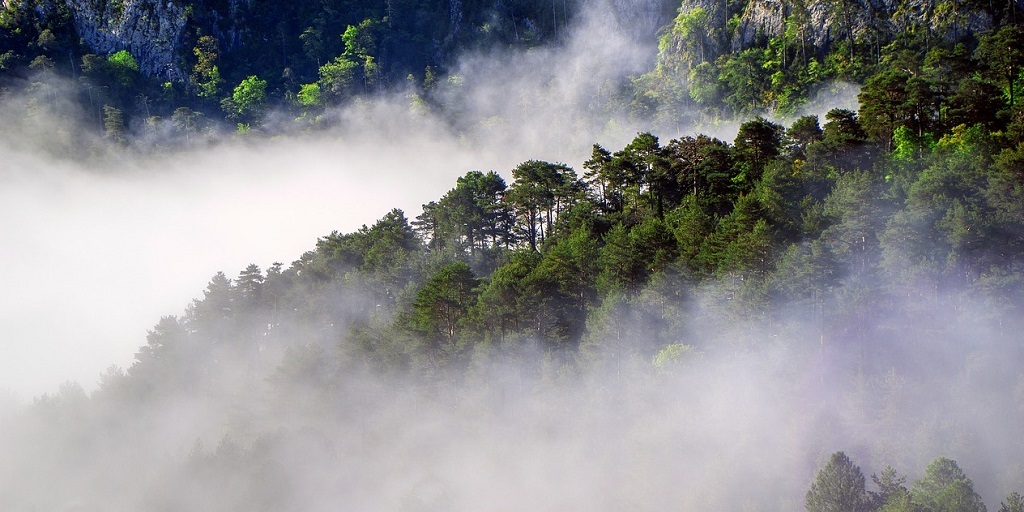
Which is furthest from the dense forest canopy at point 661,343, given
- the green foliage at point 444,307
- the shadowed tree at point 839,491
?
the green foliage at point 444,307

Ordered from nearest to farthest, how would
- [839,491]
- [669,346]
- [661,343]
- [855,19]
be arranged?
[839,491], [669,346], [661,343], [855,19]

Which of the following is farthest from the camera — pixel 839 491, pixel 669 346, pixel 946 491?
pixel 669 346

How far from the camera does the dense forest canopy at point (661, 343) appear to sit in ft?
213

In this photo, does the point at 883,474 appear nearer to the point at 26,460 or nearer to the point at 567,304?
the point at 567,304

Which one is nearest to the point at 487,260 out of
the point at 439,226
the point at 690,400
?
the point at 439,226

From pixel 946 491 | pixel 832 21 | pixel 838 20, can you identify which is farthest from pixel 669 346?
pixel 832 21

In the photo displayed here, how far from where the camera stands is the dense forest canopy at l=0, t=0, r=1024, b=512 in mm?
64875

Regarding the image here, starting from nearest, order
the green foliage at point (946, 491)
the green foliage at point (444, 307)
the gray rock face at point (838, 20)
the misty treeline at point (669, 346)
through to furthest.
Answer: the green foliage at point (946, 491), the misty treeline at point (669, 346), the green foliage at point (444, 307), the gray rock face at point (838, 20)

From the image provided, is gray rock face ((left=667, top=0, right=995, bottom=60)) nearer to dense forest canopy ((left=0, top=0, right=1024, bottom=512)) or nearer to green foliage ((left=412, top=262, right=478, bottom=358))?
dense forest canopy ((left=0, top=0, right=1024, bottom=512))

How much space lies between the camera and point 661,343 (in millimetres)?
74812

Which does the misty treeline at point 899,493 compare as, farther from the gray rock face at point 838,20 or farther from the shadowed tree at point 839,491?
the gray rock face at point 838,20

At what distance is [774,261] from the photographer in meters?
69.2

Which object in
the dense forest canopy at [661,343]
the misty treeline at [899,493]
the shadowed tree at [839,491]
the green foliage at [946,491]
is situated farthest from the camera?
the dense forest canopy at [661,343]

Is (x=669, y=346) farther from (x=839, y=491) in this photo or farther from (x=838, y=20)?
(x=838, y=20)
